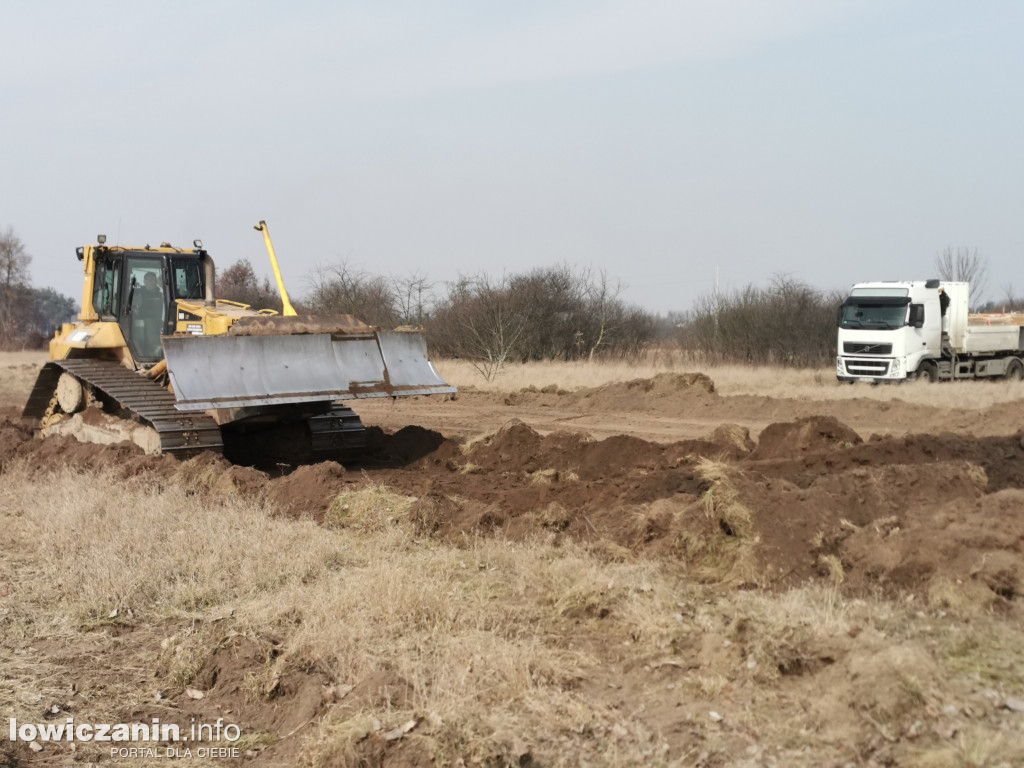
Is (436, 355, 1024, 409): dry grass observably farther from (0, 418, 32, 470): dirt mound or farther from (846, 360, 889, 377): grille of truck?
(0, 418, 32, 470): dirt mound

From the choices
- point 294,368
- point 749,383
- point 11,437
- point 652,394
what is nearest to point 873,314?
point 749,383

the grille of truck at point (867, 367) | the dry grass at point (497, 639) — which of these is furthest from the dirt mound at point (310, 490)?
the grille of truck at point (867, 367)

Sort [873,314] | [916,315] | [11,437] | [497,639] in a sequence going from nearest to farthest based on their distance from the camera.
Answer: [497,639] → [11,437] → [916,315] → [873,314]

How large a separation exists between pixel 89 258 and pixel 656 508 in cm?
910

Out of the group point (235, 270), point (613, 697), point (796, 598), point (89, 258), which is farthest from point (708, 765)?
point (235, 270)

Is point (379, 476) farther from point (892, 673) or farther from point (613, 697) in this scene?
point (892, 673)

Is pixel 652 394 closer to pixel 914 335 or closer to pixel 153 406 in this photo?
pixel 914 335

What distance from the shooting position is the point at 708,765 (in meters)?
4.27

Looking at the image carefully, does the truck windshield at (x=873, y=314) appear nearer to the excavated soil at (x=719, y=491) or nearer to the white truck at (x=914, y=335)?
the white truck at (x=914, y=335)

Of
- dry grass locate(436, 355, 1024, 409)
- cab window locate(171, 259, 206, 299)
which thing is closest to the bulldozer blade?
cab window locate(171, 259, 206, 299)

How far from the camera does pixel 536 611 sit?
6.24 metres

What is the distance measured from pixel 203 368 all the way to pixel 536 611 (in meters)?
5.91

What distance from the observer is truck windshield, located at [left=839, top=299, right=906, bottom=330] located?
2406 cm

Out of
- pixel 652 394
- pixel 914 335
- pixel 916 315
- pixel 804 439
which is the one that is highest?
pixel 916 315
